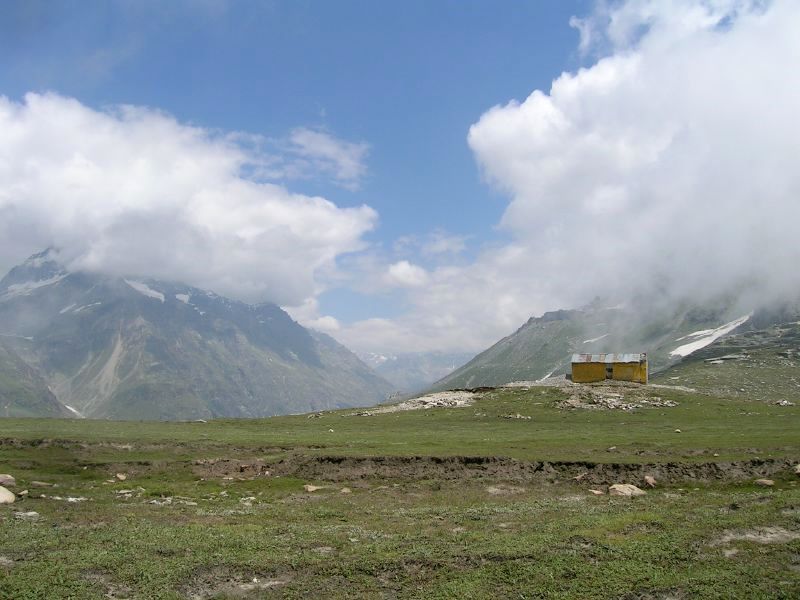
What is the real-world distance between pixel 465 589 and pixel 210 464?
97.7ft

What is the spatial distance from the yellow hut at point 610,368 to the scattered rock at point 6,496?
116 m

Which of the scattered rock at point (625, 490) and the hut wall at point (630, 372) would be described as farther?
the hut wall at point (630, 372)

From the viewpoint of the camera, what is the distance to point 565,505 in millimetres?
27672

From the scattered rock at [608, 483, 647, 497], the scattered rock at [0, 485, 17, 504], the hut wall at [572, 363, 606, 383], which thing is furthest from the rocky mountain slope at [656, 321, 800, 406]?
the scattered rock at [0, 485, 17, 504]

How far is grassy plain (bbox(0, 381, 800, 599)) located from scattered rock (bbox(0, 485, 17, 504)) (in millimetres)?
652

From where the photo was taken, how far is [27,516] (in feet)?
83.6

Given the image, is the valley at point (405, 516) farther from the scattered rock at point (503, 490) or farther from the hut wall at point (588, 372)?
the hut wall at point (588, 372)

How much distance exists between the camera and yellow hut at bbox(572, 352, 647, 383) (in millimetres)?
126938

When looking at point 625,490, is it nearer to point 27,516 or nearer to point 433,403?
point 27,516

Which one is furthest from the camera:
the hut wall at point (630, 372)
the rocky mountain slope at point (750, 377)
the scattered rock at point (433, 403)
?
the rocky mountain slope at point (750, 377)

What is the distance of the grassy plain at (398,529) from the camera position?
57.0 feet

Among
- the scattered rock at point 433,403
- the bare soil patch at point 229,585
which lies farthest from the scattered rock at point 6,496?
the scattered rock at point 433,403

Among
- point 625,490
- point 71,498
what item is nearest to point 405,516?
point 625,490

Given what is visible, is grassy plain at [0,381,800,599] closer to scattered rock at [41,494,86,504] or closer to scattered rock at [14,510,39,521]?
scattered rock at [41,494,86,504]
